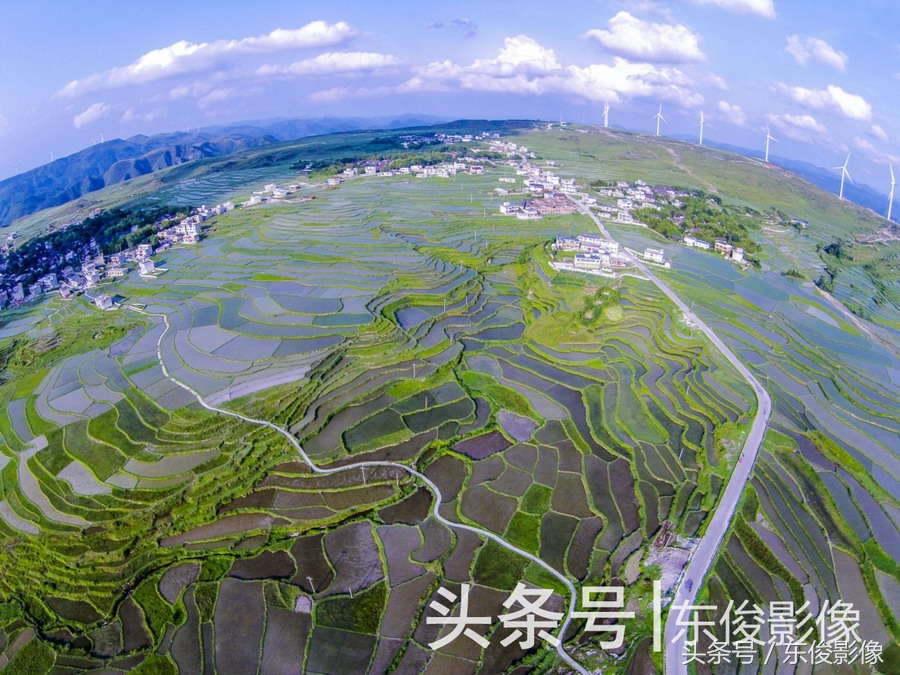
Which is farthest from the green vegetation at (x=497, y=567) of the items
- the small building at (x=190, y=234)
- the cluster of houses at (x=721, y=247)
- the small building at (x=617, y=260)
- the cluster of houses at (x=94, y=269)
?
the small building at (x=190, y=234)

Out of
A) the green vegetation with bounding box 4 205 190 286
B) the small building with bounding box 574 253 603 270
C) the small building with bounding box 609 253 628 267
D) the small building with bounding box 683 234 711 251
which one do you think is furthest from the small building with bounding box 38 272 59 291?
the small building with bounding box 683 234 711 251

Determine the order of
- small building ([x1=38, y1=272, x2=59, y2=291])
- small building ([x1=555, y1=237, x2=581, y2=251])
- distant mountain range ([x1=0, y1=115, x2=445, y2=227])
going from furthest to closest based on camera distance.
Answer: distant mountain range ([x1=0, y1=115, x2=445, y2=227])
small building ([x1=555, y1=237, x2=581, y2=251])
small building ([x1=38, y1=272, x2=59, y2=291])

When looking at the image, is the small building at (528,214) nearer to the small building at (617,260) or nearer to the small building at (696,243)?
the small building at (696,243)

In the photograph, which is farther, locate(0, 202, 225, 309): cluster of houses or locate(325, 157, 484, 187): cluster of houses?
locate(325, 157, 484, 187): cluster of houses

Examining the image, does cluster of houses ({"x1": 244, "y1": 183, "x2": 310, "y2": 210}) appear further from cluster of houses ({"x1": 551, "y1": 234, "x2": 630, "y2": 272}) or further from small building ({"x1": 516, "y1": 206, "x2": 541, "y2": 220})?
cluster of houses ({"x1": 551, "y1": 234, "x2": 630, "y2": 272})

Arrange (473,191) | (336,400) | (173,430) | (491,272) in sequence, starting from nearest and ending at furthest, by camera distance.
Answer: (173,430) → (336,400) → (491,272) → (473,191)

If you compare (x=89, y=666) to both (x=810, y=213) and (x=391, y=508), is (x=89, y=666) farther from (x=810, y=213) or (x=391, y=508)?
(x=810, y=213)

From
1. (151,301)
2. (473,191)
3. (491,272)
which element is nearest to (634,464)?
(491,272)
